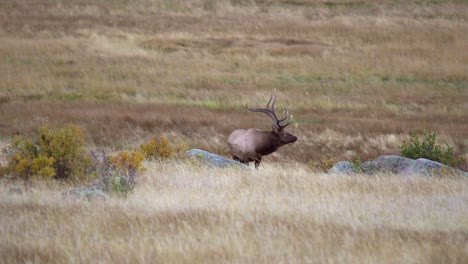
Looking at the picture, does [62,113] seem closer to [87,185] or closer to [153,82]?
[153,82]

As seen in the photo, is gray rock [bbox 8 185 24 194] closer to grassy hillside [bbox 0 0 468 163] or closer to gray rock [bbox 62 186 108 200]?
gray rock [bbox 62 186 108 200]

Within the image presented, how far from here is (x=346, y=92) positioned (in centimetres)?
3097

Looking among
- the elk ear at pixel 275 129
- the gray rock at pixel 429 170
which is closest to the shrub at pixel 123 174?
the gray rock at pixel 429 170

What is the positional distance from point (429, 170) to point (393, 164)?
3.08 feet

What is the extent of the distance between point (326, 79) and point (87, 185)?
23.8 metres

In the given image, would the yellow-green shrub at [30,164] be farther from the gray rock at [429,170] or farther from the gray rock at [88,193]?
the gray rock at [429,170]

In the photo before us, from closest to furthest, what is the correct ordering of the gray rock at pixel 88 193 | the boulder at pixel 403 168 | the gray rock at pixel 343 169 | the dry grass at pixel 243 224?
the dry grass at pixel 243 224 < the gray rock at pixel 88 193 < the boulder at pixel 403 168 < the gray rock at pixel 343 169

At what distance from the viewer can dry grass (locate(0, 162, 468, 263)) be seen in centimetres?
689

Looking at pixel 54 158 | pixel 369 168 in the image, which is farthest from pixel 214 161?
pixel 54 158

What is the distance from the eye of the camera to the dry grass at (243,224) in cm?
689

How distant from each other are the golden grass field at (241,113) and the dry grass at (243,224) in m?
0.03

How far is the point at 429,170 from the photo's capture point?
13.4 metres

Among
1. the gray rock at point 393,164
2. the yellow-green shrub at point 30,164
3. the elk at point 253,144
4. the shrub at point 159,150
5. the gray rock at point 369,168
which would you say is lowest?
the elk at point 253,144

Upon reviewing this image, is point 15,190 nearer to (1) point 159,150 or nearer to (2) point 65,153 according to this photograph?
(2) point 65,153
